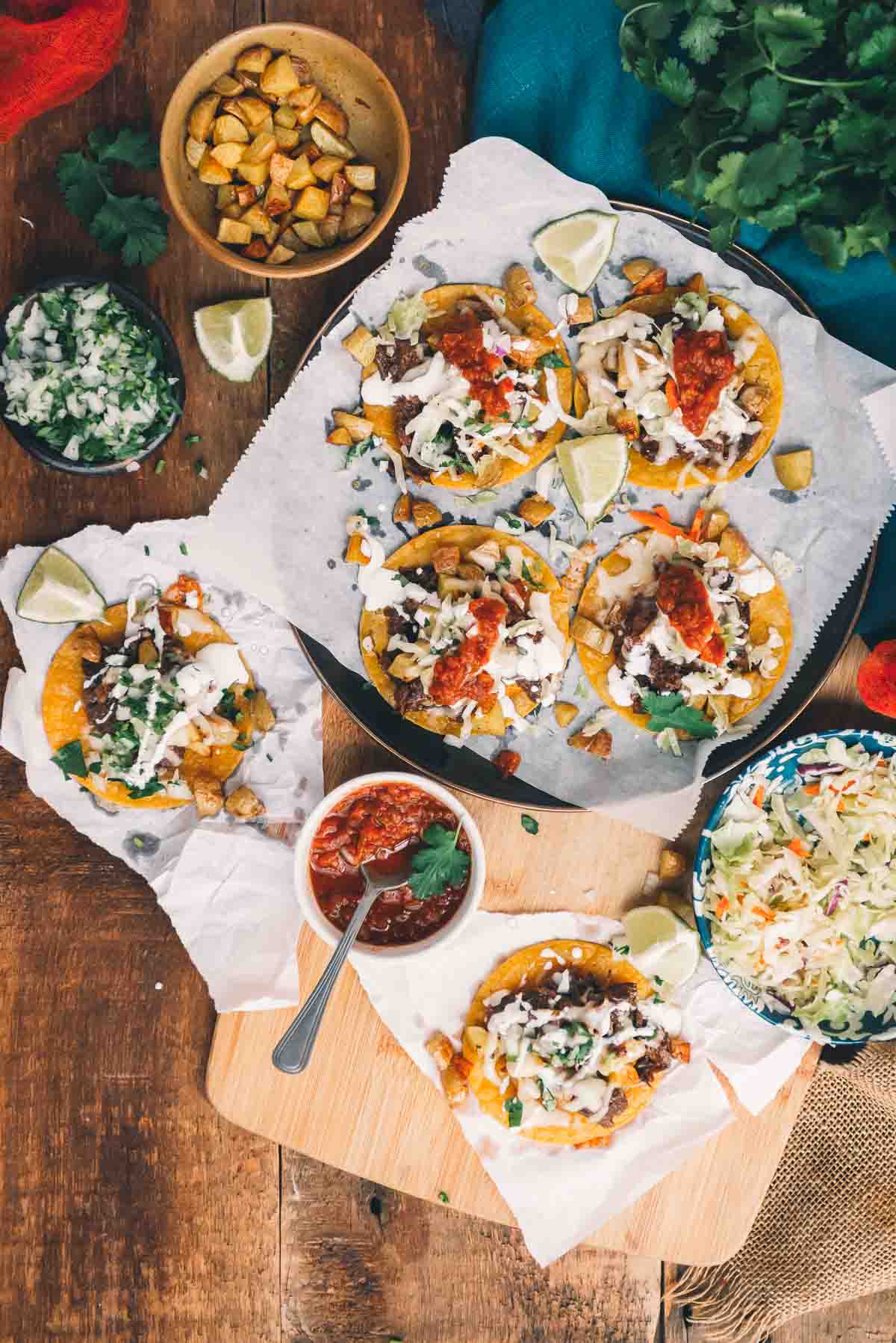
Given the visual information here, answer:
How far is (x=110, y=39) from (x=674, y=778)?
106 inches

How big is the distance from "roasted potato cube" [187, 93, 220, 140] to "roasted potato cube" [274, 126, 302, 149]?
18 centimetres

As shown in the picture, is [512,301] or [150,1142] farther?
[150,1142]

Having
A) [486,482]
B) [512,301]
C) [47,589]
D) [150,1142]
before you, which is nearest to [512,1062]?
[150,1142]

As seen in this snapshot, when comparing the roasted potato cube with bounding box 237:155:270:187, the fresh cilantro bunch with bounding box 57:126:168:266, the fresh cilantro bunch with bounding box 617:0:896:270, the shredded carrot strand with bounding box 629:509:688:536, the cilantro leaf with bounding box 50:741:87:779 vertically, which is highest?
the fresh cilantro bunch with bounding box 617:0:896:270

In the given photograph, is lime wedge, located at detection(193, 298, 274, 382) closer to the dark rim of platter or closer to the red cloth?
the dark rim of platter

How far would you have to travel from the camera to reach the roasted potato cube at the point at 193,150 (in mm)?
2891

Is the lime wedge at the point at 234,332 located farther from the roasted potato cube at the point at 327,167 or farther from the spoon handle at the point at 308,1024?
the spoon handle at the point at 308,1024

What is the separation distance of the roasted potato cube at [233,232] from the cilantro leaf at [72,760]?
155cm

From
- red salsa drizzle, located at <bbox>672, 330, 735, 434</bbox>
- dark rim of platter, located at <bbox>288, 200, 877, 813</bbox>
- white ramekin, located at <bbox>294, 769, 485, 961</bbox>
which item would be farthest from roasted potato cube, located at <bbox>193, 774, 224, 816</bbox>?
red salsa drizzle, located at <bbox>672, 330, 735, 434</bbox>

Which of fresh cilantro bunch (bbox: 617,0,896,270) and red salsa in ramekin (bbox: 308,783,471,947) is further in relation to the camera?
red salsa in ramekin (bbox: 308,783,471,947)

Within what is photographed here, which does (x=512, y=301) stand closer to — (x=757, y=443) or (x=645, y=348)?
(x=645, y=348)

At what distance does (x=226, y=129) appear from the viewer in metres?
2.86

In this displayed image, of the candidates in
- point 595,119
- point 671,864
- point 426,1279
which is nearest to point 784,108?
point 595,119

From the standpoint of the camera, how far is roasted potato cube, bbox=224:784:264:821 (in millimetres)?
3068
